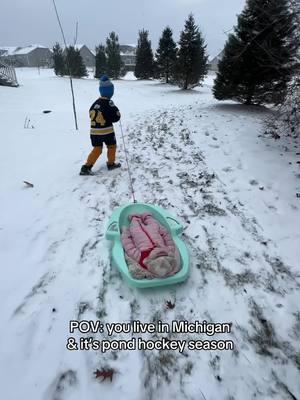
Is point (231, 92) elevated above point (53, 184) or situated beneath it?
elevated above

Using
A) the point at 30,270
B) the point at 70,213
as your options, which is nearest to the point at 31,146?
the point at 70,213

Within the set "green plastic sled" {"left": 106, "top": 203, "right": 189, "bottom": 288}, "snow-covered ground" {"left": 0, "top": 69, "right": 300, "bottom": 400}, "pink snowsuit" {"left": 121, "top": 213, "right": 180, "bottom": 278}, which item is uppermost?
"pink snowsuit" {"left": 121, "top": 213, "right": 180, "bottom": 278}

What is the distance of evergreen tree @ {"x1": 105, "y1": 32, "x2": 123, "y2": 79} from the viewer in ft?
105

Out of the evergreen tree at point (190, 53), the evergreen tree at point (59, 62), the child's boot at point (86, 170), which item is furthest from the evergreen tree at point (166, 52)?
the child's boot at point (86, 170)

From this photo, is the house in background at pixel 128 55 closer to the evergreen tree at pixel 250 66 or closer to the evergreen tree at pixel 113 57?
the evergreen tree at pixel 113 57

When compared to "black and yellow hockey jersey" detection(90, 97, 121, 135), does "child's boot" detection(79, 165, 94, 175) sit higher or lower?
lower

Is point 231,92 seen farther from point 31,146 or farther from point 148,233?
point 148,233

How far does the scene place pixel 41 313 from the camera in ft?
8.00

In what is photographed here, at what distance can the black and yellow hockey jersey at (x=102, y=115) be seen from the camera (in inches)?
192

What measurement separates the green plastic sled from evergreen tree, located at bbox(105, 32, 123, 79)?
110ft

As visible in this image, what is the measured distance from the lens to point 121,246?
297cm

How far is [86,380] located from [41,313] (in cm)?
80

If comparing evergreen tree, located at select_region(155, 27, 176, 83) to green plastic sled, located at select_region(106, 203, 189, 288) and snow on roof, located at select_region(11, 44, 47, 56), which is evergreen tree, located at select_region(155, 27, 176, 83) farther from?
snow on roof, located at select_region(11, 44, 47, 56)

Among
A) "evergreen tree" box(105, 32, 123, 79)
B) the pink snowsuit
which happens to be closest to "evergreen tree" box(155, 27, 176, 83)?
"evergreen tree" box(105, 32, 123, 79)
